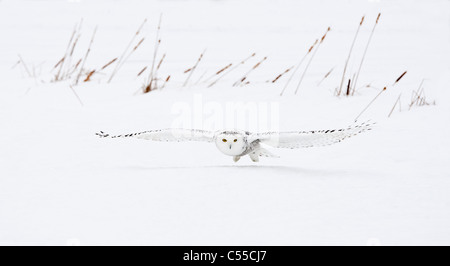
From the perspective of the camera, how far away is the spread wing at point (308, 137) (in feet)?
6.58

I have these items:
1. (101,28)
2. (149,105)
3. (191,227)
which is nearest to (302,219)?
(191,227)

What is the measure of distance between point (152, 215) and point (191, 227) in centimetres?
16

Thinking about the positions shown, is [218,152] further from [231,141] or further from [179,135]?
[231,141]

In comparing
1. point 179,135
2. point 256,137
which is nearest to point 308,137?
point 256,137

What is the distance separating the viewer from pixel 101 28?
21.0ft

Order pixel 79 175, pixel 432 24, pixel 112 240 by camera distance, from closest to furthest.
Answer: pixel 112 240 < pixel 79 175 < pixel 432 24

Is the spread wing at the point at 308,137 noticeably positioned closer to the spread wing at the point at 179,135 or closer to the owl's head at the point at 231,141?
the owl's head at the point at 231,141

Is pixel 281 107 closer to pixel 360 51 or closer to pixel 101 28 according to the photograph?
pixel 360 51

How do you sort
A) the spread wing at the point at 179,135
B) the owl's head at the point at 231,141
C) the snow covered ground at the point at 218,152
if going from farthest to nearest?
1. the spread wing at the point at 179,135
2. the owl's head at the point at 231,141
3. the snow covered ground at the point at 218,152

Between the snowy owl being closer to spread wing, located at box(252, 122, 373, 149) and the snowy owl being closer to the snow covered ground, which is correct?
spread wing, located at box(252, 122, 373, 149)

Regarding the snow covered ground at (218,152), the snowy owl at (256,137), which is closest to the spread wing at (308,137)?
the snowy owl at (256,137)

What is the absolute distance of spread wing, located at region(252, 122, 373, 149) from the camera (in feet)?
6.58

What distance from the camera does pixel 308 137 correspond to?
6.72ft

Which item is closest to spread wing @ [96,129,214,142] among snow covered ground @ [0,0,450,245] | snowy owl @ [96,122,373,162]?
snowy owl @ [96,122,373,162]
